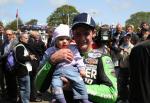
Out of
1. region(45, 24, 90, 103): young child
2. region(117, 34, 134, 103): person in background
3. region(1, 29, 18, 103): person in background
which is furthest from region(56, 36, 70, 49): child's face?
region(1, 29, 18, 103): person in background

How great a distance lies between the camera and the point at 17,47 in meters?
9.20

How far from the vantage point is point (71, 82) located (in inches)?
135

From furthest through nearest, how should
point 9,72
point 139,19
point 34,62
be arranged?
point 139,19 < point 34,62 < point 9,72

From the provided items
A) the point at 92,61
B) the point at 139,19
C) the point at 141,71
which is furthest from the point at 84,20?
the point at 139,19

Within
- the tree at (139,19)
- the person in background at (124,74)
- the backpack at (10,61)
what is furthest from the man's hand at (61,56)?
the backpack at (10,61)

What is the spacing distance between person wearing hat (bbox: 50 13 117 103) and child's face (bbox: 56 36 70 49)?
18 centimetres

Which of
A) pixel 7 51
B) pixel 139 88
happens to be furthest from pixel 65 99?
pixel 7 51

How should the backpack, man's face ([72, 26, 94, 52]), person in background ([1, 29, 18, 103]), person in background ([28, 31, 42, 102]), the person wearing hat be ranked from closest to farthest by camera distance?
the person wearing hat, man's face ([72, 26, 94, 52]), the backpack, person in background ([1, 29, 18, 103]), person in background ([28, 31, 42, 102])

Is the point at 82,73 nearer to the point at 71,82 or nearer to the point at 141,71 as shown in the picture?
the point at 71,82

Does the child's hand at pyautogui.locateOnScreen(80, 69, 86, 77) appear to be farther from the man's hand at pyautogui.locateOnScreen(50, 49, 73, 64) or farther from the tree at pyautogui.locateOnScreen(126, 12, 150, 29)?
the tree at pyautogui.locateOnScreen(126, 12, 150, 29)

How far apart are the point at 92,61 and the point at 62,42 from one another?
46cm

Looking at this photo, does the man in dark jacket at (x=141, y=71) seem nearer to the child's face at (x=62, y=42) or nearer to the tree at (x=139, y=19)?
the child's face at (x=62, y=42)

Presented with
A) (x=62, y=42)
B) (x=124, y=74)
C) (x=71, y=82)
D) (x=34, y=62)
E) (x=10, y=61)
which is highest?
(x=62, y=42)

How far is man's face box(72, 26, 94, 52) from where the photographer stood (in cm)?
332
